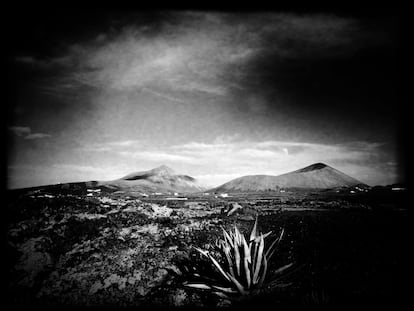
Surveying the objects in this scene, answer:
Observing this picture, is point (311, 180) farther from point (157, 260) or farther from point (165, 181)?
point (157, 260)

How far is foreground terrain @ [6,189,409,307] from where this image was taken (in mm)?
3229

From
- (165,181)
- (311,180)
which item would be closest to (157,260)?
(311,180)

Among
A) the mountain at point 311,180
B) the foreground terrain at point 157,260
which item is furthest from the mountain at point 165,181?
the foreground terrain at point 157,260

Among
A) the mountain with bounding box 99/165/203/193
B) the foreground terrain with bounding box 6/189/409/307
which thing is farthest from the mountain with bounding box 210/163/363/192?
the foreground terrain with bounding box 6/189/409/307

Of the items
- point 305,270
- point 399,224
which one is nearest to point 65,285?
point 305,270

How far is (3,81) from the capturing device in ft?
12.9

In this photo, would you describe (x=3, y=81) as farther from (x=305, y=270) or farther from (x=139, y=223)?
(x=305, y=270)

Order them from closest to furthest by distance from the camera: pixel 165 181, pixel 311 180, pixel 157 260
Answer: pixel 157 260 < pixel 311 180 < pixel 165 181

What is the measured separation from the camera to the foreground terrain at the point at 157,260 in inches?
127

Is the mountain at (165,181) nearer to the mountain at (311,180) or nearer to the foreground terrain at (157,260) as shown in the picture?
the mountain at (311,180)

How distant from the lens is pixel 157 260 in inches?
175

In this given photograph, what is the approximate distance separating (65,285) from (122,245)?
1423 millimetres

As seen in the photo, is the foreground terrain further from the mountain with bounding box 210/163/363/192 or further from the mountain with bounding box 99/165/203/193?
the mountain with bounding box 99/165/203/193

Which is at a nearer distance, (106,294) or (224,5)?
(224,5)
